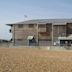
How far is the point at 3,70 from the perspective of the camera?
52.9ft

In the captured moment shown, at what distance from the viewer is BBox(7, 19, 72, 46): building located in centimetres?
6950

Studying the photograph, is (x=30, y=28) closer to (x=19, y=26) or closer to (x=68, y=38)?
(x=19, y=26)

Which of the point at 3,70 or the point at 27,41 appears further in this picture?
the point at 27,41

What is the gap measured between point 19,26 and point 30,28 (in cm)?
366

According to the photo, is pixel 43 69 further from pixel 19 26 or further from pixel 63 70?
pixel 19 26

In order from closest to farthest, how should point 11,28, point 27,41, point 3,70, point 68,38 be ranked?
point 3,70 → point 68,38 → point 27,41 → point 11,28

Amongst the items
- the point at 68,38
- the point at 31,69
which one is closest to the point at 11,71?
the point at 31,69

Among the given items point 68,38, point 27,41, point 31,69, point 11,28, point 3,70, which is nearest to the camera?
point 3,70

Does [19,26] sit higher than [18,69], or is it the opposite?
[19,26]

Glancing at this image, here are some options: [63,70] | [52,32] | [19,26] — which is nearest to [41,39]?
[52,32]

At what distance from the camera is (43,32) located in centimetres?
7175

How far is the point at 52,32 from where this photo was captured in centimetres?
7094

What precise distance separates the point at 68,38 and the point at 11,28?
1922 centimetres

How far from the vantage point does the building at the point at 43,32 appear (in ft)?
228
